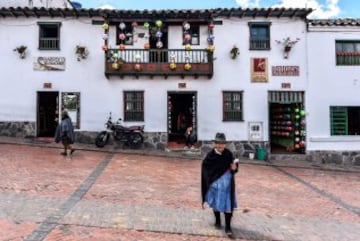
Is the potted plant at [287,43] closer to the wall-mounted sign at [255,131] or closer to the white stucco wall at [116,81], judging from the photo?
the white stucco wall at [116,81]

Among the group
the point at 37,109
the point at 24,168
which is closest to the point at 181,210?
the point at 24,168

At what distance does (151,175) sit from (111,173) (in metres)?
1.22

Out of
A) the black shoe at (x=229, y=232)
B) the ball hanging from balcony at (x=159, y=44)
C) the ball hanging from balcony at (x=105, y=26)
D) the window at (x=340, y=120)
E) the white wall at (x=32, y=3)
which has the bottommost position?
the black shoe at (x=229, y=232)

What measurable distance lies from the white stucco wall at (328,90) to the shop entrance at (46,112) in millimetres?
12150

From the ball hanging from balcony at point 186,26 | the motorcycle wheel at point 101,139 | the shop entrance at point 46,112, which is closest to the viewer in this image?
the motorcycle wheel at point 101,139

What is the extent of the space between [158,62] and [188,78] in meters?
1.60

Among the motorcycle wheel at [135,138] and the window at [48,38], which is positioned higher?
the window at [48,38]

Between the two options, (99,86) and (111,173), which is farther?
(99,86)

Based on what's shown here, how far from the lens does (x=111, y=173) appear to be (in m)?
11.5

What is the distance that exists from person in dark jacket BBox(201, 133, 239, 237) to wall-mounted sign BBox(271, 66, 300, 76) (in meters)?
12.3

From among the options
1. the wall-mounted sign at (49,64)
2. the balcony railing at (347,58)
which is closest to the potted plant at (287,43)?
the balcony railing at (347,58)

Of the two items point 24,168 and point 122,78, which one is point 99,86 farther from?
point 24,168

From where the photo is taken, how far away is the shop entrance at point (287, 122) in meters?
17.8

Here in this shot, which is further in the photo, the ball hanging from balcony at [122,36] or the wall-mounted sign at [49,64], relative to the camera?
the wall-mounted sign at [49,64]
